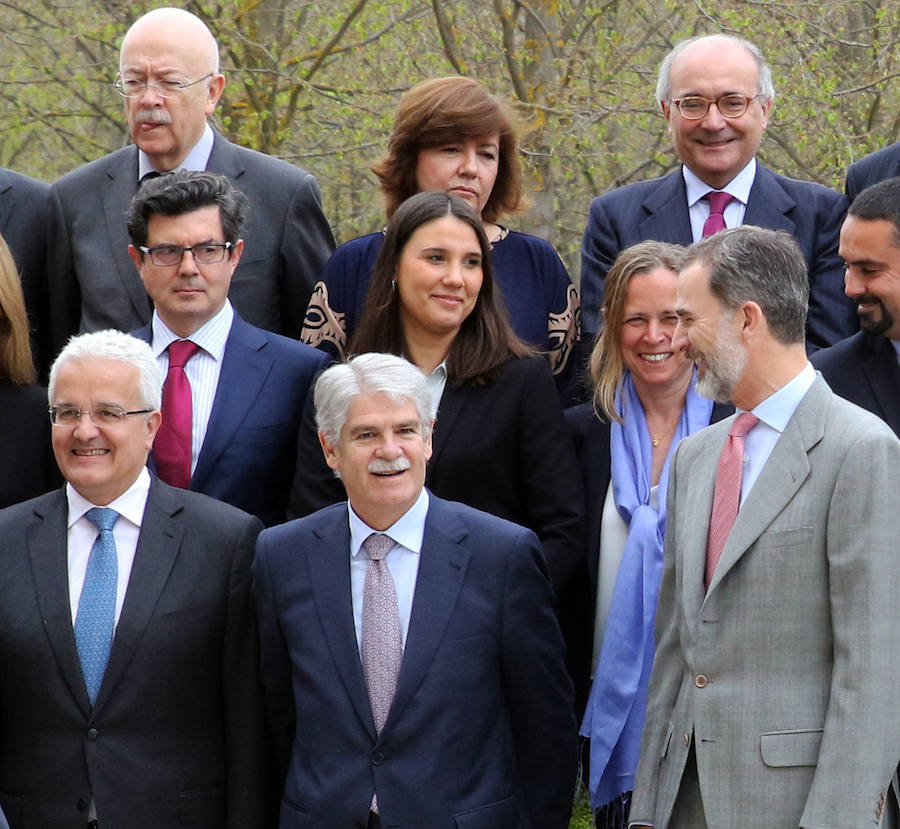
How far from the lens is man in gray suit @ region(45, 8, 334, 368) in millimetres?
5598

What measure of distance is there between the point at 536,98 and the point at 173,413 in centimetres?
671

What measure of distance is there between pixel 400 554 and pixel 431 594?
6.1 inches

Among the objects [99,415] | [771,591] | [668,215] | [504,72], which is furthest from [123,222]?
[504,72]

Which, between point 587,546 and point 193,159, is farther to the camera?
point 193,159

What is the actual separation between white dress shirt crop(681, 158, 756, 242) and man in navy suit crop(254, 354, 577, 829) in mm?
1658

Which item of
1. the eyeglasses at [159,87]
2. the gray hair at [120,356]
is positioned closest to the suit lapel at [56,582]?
the gray hair at [120,356]

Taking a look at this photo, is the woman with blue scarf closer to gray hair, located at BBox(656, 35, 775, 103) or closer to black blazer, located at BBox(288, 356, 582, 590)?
black blazer, located at BBox(288, 356, 582, 590)

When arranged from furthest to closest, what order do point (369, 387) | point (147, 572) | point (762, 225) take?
point (762, 225)
point (147, 572)
point (369, 387)

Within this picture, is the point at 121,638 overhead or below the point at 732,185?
below

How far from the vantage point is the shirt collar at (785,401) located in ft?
12.8

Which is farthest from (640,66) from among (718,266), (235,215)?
(718,266)

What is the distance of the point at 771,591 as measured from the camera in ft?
12.4

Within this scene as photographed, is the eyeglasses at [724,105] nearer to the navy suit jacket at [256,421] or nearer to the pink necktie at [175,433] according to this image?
the navy suit jacket at [256,421]

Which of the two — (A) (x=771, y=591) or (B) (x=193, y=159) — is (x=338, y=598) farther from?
(B) (x=193, y=159)
